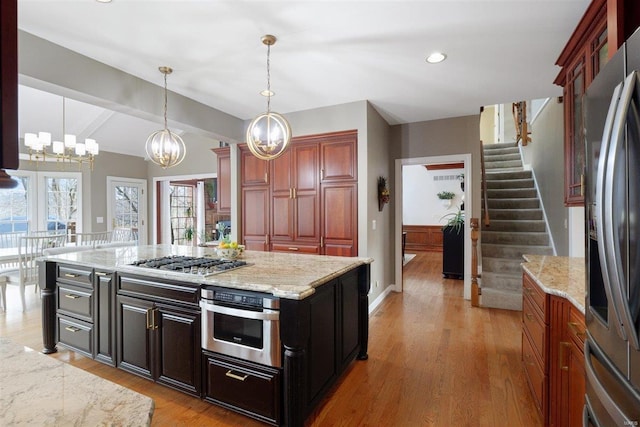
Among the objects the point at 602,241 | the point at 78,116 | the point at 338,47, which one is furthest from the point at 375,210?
the point at 78,116

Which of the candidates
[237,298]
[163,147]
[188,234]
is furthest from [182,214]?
[237,298]

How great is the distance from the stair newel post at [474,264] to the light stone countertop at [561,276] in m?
1.58

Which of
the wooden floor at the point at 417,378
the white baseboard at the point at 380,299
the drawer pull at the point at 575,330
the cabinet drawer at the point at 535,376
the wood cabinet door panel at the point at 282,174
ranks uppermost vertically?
the wood cabinet door panel at the point at 282,174

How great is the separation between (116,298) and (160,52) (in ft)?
6.81

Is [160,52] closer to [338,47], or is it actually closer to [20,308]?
[338,47]

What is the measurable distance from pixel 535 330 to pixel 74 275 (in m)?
3.57

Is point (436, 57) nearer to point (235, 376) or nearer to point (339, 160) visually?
point (339, 160)

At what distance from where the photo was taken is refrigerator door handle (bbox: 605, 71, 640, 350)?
2.68 ft

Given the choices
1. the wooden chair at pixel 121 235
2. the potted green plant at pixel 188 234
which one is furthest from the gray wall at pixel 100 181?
the potted green plant at pixel 188 234

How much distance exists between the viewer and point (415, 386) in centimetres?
238

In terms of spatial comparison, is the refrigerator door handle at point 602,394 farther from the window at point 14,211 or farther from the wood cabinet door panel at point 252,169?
the window at point 14,211

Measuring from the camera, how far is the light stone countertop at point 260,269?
1840 mm

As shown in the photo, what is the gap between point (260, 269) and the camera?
90.1 inches

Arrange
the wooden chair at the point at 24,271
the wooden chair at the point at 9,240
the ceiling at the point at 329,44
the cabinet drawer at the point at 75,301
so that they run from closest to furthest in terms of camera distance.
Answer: the ceiling at the point at 329,44 < the cabinet drawer at the point at 75,301 < the wooden chair at the point at 24,271 < the wooden chair at the point at 9,240
